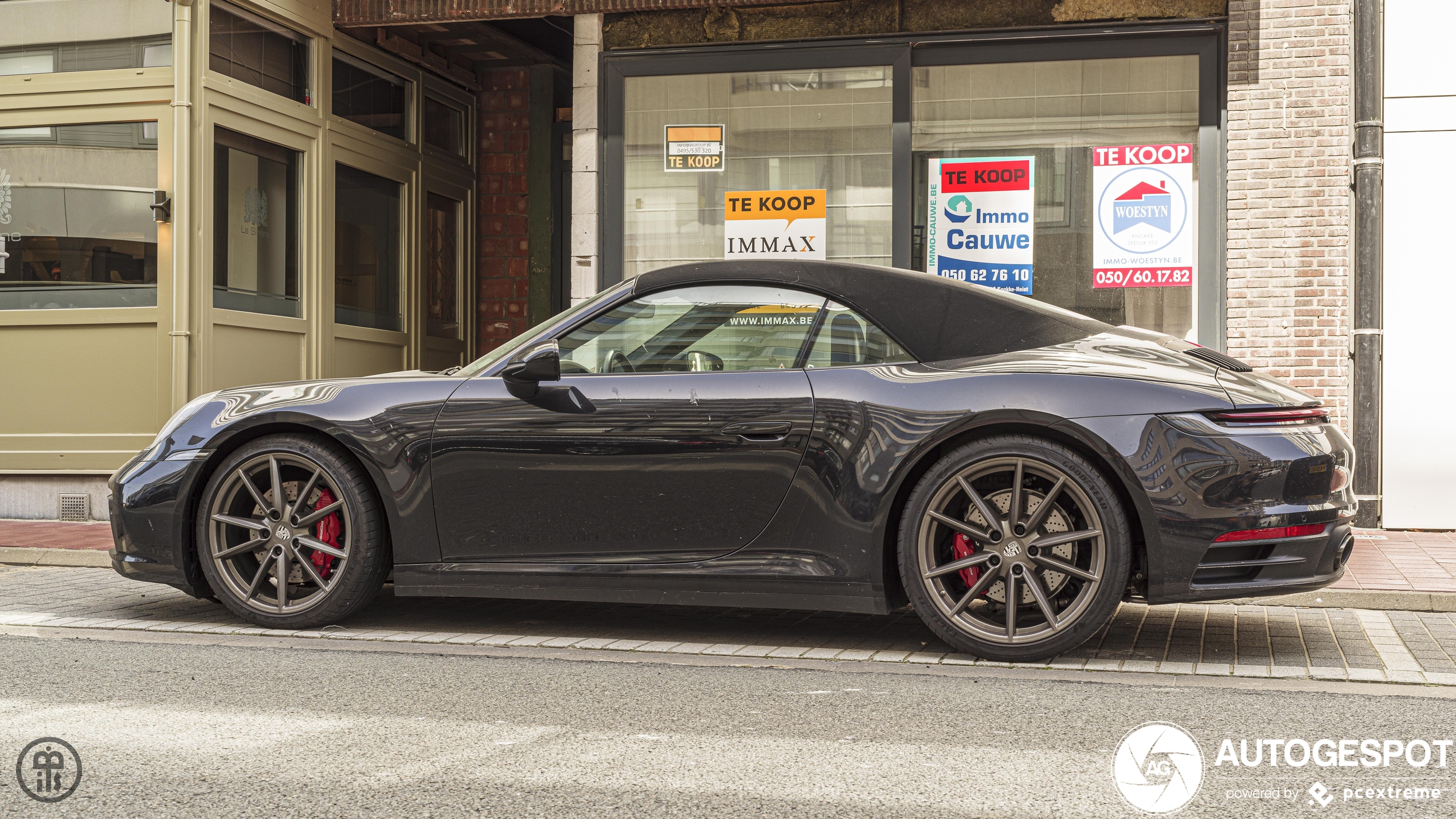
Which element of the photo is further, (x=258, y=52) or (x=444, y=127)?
(x=444, y=127)

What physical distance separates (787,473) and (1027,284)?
5568mm

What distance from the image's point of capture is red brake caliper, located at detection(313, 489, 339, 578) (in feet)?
17.0

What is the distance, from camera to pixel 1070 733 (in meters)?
3.65

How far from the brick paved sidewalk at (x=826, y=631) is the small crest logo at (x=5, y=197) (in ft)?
14.5

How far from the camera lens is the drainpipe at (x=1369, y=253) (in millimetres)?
8711

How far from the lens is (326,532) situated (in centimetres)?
517

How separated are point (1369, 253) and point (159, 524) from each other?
24.1 feet

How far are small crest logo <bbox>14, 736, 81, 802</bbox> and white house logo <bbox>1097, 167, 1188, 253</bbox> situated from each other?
308 inches

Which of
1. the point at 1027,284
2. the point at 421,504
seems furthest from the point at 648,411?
the point at 1027,284

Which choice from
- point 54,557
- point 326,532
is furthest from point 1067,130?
point 54,557

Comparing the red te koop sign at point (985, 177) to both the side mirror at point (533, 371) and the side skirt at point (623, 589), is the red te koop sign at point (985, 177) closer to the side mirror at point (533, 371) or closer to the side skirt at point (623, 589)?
the side mirror at point (533, 371)

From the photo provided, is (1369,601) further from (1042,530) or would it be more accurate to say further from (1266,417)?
(1042,530)

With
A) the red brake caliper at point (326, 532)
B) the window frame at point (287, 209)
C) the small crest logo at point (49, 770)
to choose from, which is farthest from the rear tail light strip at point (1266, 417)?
the window frame at point (287, 209)

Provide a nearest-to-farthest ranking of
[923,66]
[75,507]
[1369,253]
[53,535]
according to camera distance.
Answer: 1. [53,535]
2. [1369,253]
3. [75,507]
4. [923,66]
